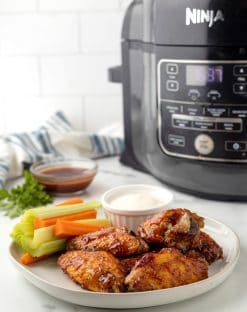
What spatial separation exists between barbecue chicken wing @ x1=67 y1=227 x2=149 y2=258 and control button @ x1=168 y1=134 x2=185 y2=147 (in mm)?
253

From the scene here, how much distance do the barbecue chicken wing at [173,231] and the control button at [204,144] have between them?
0.68 ft

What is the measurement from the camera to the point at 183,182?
0.92 m

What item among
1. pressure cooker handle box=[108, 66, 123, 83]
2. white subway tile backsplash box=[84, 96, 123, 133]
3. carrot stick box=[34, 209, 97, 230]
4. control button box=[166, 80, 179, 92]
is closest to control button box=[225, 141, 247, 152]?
control button box=[166, 80, 179, 92]

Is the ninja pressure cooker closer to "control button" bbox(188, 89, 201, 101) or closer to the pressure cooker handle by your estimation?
"control button" bbox(188, 89, 201, 101)

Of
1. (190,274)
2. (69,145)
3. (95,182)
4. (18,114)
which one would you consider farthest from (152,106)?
(18,114)

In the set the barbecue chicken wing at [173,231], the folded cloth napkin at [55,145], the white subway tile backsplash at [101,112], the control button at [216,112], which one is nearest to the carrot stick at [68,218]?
the barbecue chicken wing at [173,231]

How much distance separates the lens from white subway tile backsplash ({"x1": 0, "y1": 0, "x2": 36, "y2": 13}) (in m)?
1.28

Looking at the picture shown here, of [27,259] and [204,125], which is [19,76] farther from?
[27,259]

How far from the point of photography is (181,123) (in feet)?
2.93

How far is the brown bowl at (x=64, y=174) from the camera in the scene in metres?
0.97

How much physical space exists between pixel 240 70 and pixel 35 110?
2.07ft

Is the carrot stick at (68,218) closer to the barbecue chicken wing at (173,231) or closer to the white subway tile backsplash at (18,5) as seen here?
the barbecue chicken wing at (173,231)

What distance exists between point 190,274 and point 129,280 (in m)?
0.06

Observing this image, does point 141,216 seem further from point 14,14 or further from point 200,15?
point 14,14
